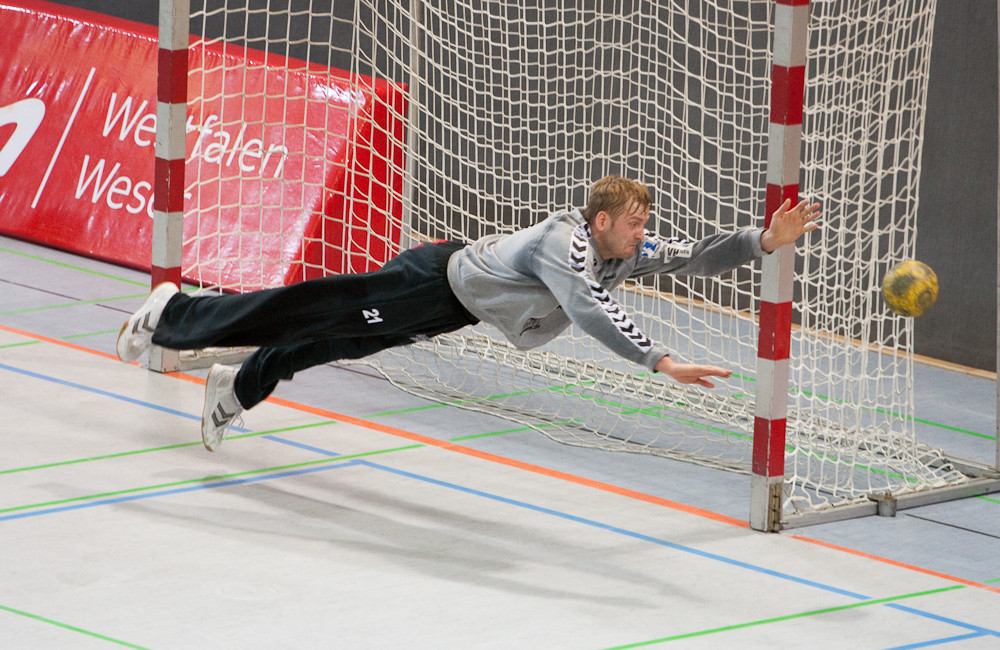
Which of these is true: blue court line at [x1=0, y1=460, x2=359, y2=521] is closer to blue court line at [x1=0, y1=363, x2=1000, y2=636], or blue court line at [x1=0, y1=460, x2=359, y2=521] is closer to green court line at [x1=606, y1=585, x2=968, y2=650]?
blue court line at [x1=0, y1=363, x2=1000, y2=636]

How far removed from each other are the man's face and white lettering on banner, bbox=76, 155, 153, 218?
470 cm

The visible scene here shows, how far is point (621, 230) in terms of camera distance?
196 inches

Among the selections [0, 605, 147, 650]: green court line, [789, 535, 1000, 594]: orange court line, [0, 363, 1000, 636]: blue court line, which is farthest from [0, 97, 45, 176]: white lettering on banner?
[789, 535, 1000, 594]: orange court line

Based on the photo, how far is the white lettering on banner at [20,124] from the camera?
9781mm

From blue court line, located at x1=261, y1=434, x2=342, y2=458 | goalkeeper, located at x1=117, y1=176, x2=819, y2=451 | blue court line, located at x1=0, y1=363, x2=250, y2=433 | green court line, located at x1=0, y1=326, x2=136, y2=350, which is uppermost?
goalkeeper, located at x1=117, y1=176, x2=819, y2=451

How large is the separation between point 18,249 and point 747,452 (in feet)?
16.6

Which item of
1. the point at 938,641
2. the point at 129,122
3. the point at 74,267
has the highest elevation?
the point at 129,122

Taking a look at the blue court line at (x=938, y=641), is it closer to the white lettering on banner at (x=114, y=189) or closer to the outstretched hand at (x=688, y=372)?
the outstretched hand at (x=688, y=372)

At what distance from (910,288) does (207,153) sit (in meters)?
4.81

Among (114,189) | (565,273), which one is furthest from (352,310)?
(114,189)

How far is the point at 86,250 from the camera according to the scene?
925 centimetres

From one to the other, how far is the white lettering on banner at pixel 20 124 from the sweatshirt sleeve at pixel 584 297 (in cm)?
583

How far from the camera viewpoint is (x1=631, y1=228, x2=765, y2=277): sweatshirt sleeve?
518cm

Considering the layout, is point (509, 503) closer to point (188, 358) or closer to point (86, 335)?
point (188, 358)
